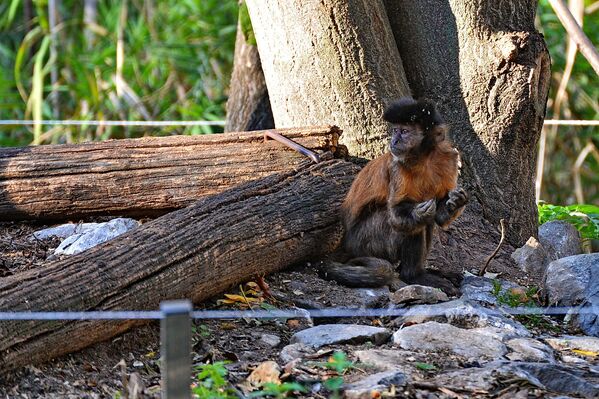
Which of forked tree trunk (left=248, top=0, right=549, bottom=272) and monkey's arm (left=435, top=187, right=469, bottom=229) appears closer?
monkey's arm (left=435, top=187, right=469, bottom=229)

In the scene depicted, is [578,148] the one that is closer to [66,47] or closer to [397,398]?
[66,47]

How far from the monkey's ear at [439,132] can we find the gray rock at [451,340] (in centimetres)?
141

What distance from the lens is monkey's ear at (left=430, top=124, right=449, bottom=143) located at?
5.56 m

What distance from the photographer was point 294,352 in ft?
14.0

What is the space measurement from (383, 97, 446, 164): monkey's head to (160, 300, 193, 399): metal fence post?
3.07 m

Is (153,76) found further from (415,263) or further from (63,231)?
(415,263)

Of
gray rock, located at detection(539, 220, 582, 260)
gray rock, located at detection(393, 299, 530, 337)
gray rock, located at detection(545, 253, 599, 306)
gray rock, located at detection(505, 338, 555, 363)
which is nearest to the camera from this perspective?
gray rock, located at detection(505, 338, 555, 363)

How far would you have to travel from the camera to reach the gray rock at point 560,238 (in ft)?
21.6

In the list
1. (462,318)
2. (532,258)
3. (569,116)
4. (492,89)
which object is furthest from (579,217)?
(569,116)

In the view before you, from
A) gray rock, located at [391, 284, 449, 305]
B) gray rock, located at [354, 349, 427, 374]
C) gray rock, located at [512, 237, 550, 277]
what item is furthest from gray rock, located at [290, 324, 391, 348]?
gray rock, located at [512, 237, 550, 277]

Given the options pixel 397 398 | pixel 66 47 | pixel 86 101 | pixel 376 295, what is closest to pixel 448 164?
pixel 376 295

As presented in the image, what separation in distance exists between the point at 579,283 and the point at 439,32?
2.17m

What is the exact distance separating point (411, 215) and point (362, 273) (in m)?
0.44

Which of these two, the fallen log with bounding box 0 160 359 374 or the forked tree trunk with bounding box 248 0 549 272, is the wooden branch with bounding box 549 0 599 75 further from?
the fallen log with bounding box 0 160 359 374
